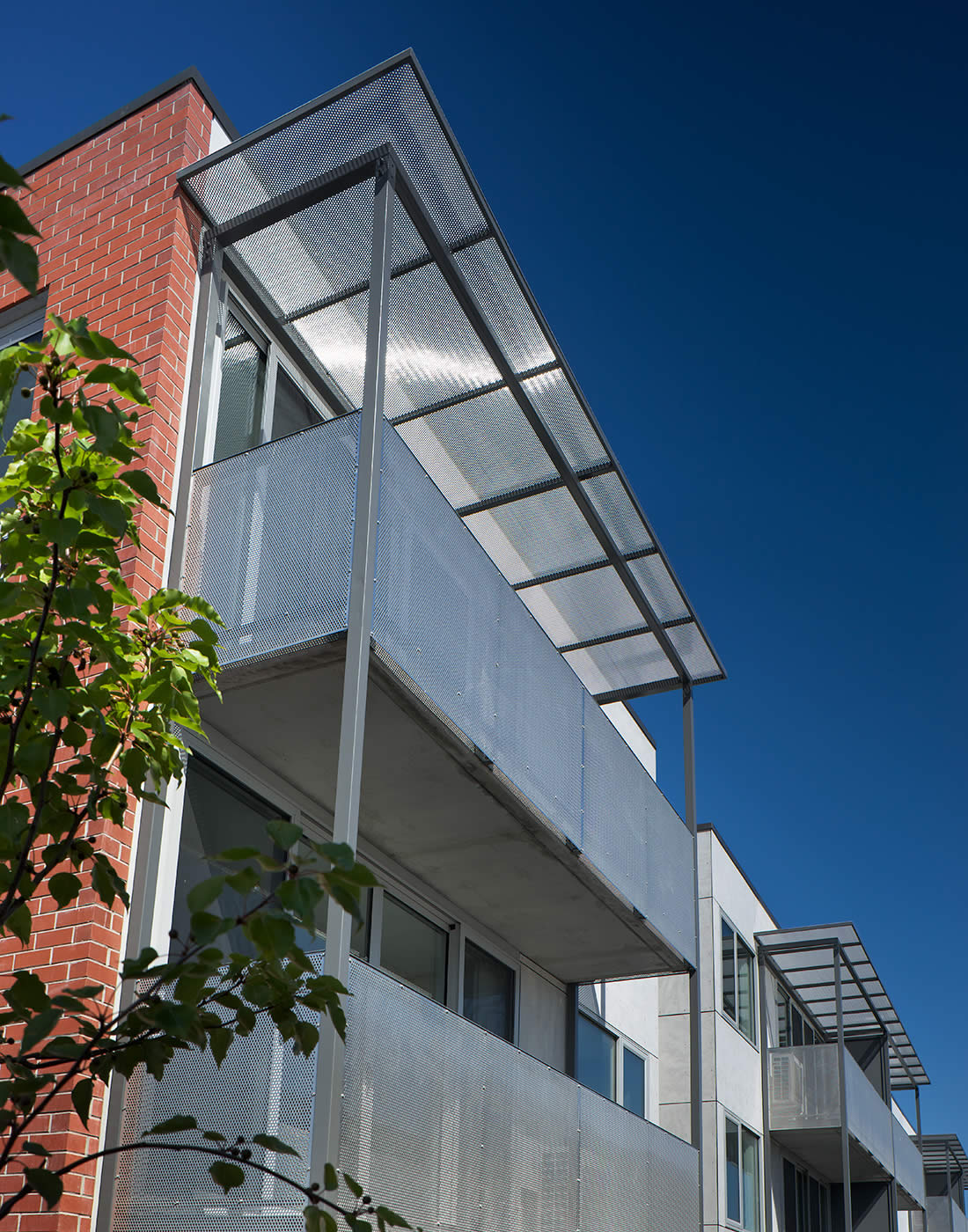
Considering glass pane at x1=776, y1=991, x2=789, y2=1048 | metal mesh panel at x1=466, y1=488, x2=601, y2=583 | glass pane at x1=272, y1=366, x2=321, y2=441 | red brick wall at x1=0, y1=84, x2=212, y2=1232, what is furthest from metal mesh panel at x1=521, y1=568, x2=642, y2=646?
glass pane at x1=776, y1=991, x2=789, y2=1048

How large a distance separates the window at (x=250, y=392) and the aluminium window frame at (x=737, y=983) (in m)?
13.6

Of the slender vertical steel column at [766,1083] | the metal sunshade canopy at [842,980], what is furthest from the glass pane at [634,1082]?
the slender vertical steel column at [766,1083]

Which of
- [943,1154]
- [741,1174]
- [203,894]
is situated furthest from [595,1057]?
Answer: [943,1154]

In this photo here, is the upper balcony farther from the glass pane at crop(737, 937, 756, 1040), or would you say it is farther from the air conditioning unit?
the air conditioning unit

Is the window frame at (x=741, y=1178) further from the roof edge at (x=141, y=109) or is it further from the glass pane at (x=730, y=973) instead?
the roof edge at (x=141, y=109)

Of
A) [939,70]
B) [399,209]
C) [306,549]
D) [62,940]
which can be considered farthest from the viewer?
[939,70]

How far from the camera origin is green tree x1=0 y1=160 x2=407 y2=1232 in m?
2.61

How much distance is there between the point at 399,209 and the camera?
8531 mm

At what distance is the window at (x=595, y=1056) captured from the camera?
13787 millimetres

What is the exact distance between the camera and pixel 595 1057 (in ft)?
46.7

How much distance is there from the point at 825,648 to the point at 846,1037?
1425 inches

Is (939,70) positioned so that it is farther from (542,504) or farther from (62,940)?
(62,940)

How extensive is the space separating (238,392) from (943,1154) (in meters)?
37.0

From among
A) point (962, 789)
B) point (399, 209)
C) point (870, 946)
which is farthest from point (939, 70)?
point (962, 789)
